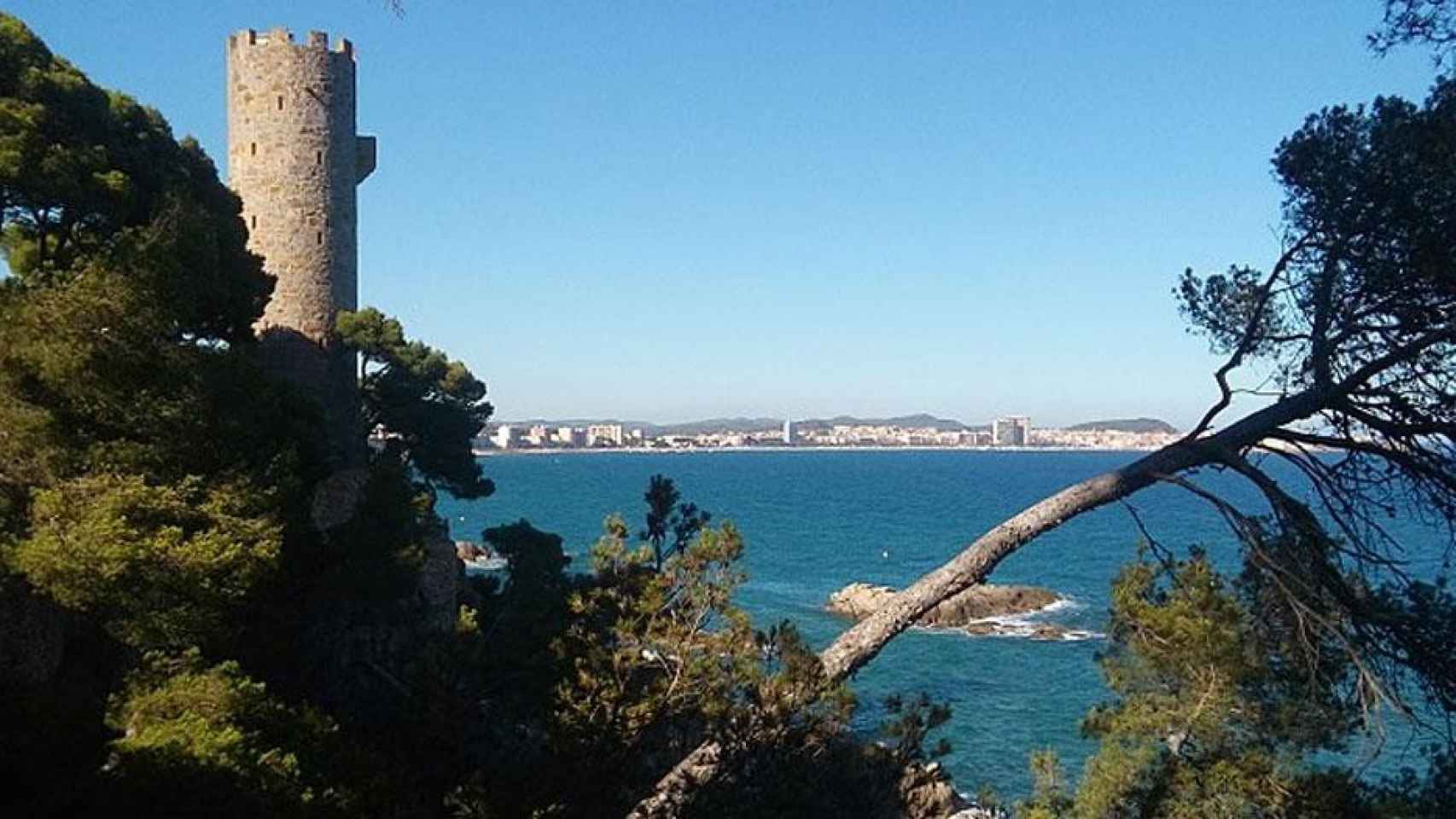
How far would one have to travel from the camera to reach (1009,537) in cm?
698

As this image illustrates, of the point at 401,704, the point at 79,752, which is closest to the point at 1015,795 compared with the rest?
the point at 401,704

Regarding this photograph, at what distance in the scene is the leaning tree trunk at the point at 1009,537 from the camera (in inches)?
266

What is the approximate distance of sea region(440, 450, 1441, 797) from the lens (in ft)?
84.2

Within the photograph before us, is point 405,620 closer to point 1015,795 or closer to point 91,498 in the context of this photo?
point 91,498

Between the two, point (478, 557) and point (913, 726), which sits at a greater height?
point (913, 726)

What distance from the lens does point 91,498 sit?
8.62m

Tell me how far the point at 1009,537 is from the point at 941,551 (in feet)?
187

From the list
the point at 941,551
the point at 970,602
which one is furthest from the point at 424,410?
the point at 941,551

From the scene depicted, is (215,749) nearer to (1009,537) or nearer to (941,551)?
(1009,537)

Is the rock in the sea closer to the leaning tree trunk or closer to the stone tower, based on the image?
the stone tower

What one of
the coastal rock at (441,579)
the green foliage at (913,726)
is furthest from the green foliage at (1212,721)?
the coastal rock at (441,579)

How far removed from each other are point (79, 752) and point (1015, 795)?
16972 mm

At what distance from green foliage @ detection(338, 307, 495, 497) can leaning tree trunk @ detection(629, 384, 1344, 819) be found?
46.5ft

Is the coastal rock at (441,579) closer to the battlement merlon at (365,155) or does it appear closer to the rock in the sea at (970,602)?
the battlement merlon at (365,155)
